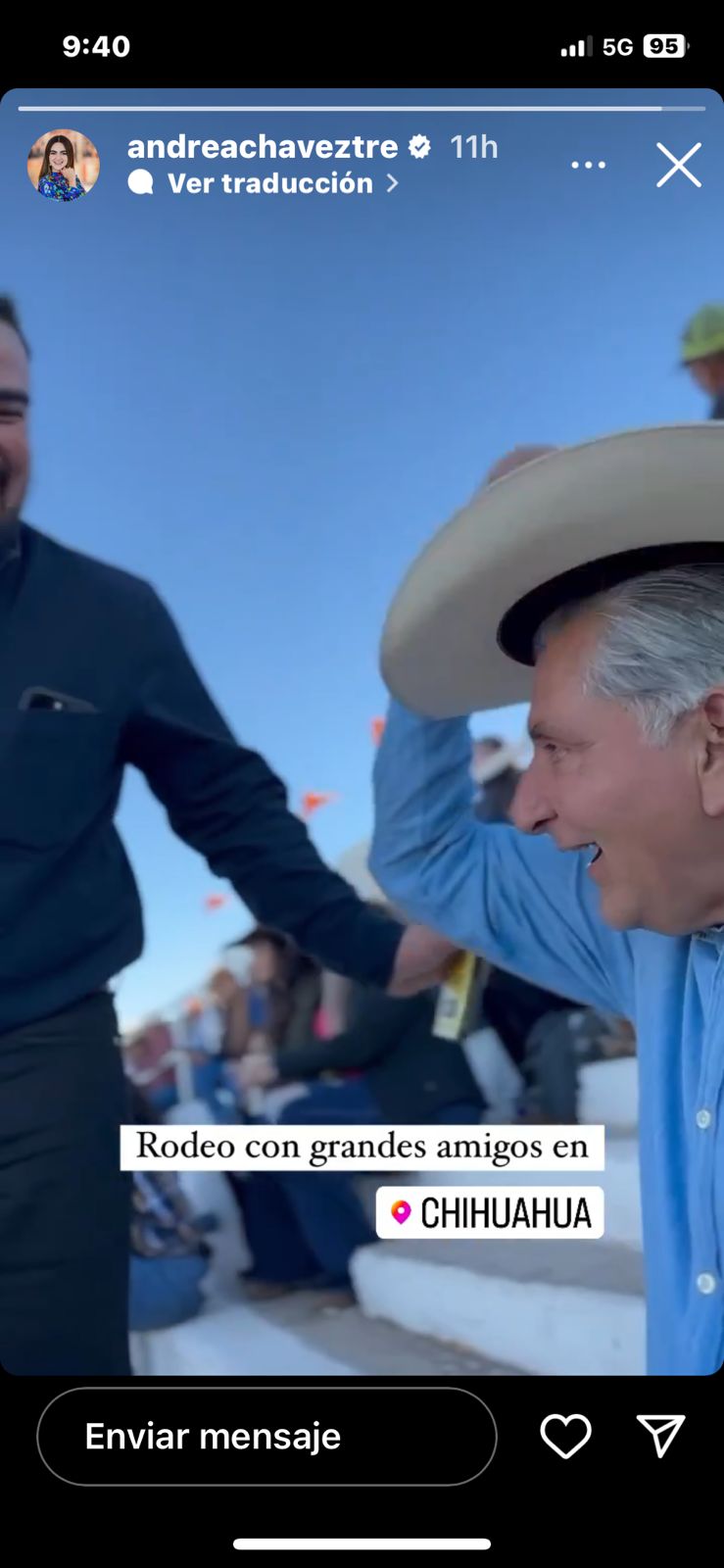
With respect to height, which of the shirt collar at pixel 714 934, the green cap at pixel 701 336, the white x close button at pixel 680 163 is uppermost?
the white x close button at pixel 680 163

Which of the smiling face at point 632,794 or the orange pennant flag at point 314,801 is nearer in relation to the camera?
the smiling face at point 632,794

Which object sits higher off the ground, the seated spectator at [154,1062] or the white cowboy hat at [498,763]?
the white cowboy hat at [498,763]

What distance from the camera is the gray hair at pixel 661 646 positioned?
42.6 inches

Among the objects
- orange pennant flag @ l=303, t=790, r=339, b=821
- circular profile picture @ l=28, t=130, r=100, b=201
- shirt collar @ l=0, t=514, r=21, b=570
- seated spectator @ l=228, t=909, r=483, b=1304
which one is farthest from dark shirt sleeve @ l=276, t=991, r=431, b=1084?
circular profile picture @ l=28, t=130, r=100, b=201

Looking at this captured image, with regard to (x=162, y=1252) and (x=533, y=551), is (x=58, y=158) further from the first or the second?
(x=162, y=1252)

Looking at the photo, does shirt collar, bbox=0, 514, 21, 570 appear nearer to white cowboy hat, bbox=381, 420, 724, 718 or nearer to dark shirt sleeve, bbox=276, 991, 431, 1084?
white cowboy hat, bbox=381, 420, 724, 718

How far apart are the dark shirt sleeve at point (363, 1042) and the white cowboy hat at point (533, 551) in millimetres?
287
